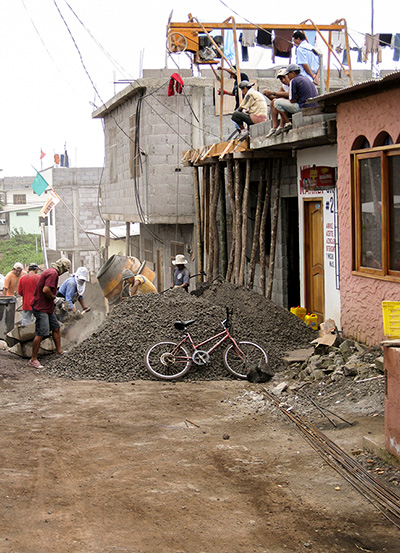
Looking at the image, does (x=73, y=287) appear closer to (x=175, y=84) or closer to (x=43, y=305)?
(x=43, y=305)

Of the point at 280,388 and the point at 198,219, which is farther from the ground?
the point at 198,219

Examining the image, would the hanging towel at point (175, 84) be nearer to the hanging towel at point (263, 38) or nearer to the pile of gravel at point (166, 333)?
the hanging towel at point (263, 38)

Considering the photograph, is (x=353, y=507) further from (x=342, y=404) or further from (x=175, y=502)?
(x=342, y=404)

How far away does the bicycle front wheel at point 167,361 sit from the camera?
10.1 meters

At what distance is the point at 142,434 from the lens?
291 inches

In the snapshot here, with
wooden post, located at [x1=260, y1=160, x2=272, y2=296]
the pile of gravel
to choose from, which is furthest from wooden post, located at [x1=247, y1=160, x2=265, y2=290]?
the pile of gravel

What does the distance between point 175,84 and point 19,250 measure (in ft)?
112

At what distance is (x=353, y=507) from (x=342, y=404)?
276 centimetres

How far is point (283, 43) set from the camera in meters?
16.7

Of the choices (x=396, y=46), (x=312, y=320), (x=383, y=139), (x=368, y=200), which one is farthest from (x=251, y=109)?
(x=396, y=46)

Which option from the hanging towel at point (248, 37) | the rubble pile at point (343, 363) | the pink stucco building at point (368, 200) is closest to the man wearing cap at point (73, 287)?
the rubble pile at point (343, 363)

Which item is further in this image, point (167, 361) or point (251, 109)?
point (251, 109)

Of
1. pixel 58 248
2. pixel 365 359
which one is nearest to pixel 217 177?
pixel 365 359

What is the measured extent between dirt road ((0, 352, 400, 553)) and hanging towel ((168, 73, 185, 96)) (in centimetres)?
923
